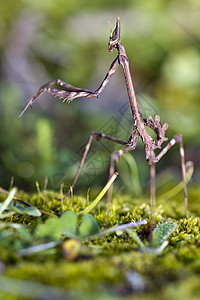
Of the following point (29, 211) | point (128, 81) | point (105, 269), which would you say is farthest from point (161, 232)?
point (128, 81)

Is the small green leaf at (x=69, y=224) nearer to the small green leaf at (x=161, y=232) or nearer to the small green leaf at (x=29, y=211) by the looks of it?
the small green leaf at (x=29, y=211)

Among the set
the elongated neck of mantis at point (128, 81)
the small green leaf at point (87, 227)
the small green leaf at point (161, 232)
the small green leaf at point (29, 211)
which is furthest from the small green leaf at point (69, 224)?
the elongated neck of mantis at point (128, 81)

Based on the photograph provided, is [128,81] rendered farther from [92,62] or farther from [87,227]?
[92,62]

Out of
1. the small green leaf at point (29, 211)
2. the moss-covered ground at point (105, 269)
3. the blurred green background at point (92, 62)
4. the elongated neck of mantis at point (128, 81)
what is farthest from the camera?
the blurred green background at point (92, 62)

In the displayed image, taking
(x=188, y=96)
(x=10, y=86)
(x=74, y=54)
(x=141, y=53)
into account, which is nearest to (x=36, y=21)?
(x=74, y=54)

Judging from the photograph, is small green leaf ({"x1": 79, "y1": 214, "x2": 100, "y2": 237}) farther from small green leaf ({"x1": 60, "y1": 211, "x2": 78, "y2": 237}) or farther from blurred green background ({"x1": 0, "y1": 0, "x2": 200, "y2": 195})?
blurred green background ({"x1": 0, "y1": 0, "x2": 200, "y2": 195})

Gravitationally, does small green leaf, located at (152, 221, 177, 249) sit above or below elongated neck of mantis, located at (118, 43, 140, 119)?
below

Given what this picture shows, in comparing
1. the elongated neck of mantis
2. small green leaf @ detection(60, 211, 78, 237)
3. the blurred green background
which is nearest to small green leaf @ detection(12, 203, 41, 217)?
small green leaf @ detection(60, 211, 78, 237)
